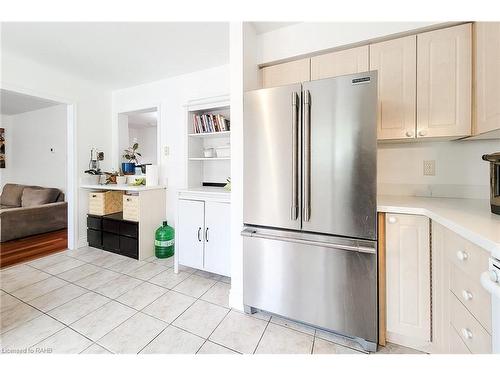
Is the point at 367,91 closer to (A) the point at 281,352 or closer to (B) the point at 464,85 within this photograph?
(B) the point at 464,85

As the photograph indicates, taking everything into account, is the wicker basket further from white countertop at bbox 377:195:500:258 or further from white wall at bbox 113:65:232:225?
white countertop at bbox 377:195:500:258

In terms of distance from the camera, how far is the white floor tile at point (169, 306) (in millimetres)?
1701

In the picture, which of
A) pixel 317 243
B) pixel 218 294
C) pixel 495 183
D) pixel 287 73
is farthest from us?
pixel 218 294

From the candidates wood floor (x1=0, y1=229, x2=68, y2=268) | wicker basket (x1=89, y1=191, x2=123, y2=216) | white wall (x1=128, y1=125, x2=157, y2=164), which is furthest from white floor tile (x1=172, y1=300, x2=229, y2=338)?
white wall (x1=128, y1=125, x2=157, y2=164)

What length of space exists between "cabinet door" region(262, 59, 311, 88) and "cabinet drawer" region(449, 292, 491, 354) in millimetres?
1781

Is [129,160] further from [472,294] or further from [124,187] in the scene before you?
[472,294]

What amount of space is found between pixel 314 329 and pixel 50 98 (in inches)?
157

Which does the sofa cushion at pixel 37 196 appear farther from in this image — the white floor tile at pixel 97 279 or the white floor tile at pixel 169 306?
the white floor tile at pixel 169 306

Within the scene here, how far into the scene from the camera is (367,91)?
4.21 ft

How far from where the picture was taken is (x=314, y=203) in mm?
1435

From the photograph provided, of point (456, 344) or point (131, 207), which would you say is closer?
point (456, 344)

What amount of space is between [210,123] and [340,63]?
161cm

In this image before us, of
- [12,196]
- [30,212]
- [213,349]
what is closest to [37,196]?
[30,212]

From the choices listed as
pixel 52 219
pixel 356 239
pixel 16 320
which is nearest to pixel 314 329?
pixel 356 239
